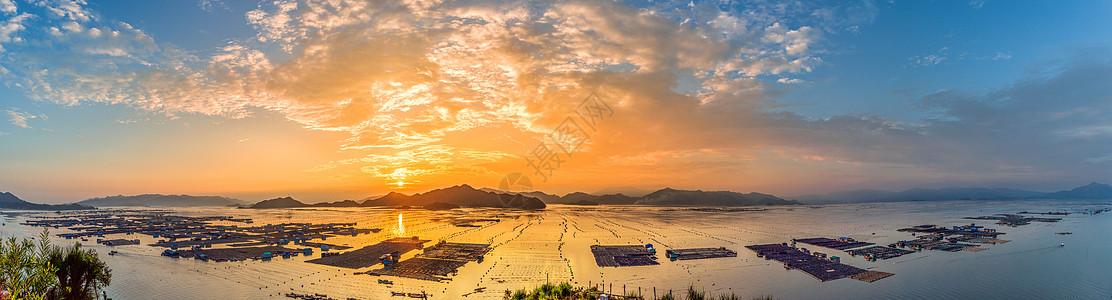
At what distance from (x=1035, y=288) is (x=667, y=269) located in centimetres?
2316

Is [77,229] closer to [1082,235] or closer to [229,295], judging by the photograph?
[229,295]

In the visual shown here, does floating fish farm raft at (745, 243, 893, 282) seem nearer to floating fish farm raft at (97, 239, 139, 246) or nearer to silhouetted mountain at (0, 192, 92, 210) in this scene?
floating fish farm raft at (97, 239, 139, 246)

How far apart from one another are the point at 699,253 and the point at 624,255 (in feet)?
23.7

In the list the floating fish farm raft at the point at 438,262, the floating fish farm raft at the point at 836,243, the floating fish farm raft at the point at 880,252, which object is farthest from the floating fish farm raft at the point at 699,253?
the floating fish farm raft at the point at 438,262

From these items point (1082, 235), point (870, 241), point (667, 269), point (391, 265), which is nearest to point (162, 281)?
point (391, 265)

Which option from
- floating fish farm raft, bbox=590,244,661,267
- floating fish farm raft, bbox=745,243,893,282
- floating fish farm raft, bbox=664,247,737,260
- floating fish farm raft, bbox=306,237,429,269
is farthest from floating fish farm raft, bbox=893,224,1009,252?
floating fish farm raft, bbox=306,237,429,269

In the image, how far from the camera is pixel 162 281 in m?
31.2

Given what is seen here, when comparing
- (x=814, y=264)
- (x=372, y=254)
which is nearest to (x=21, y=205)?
(x=372, y=254)

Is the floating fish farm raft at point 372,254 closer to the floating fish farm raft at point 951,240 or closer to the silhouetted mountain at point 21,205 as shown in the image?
the floating fish farm raft at point 951,240

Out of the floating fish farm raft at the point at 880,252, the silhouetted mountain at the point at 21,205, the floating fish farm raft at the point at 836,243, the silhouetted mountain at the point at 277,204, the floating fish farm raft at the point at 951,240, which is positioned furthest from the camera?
the silhouetted mountain at the point at 277,204

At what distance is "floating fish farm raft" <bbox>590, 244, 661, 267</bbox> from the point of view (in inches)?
1426

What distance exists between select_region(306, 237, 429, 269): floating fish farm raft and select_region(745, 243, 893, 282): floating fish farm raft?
109 ft

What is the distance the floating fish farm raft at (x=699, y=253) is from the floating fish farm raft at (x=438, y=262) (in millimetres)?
17332

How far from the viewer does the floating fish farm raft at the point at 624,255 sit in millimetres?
36219
